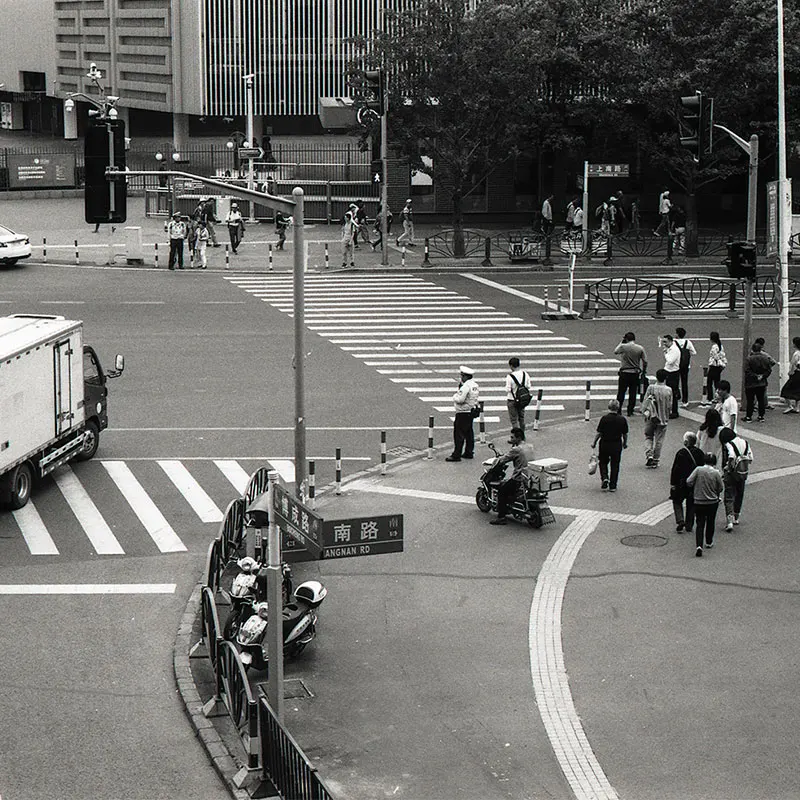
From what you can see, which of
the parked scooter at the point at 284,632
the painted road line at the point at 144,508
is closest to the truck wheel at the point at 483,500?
the painted road line at the point at 144,508

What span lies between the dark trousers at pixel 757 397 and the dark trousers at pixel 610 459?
572 centimetres

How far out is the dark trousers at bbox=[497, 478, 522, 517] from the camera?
65.9ft

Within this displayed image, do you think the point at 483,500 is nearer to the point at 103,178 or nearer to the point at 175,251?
the point at 103,178

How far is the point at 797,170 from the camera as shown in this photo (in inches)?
2314

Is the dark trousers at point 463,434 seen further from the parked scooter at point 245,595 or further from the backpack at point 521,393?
the parked scooter at point 245,595

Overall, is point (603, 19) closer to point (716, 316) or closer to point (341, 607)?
point (716, 316)

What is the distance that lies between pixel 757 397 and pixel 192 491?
11.1m

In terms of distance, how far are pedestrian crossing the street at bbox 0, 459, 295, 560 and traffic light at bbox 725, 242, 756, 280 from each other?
31.3 ft

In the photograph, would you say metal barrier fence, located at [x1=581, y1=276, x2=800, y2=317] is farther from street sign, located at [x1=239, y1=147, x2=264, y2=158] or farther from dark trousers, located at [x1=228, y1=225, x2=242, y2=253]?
street sign, located at [x1=239, y1=147, x2=264, y2=158]

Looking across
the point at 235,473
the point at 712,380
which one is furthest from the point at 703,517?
the point at 712,380

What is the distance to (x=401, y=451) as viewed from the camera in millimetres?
24359

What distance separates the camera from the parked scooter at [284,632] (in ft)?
48.9

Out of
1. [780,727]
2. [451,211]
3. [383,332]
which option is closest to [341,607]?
[780,727]

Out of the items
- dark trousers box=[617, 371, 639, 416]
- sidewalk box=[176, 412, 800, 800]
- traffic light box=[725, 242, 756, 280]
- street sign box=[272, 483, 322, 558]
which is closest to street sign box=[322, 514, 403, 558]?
street sign box=[272, 483, 322, 558]
